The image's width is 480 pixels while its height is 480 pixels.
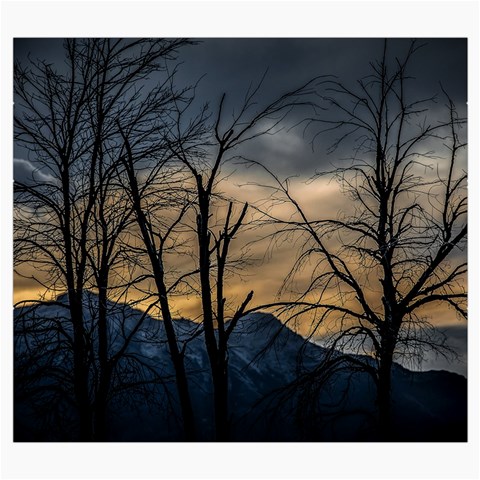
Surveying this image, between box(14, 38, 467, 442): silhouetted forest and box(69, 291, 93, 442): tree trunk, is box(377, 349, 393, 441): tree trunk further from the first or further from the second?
box(69, 291, 93, 442): tree trunk

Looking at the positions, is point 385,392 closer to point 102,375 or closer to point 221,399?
point 221,399

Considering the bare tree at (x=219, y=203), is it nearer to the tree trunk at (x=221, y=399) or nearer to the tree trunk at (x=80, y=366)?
the tree trunk at (x=221, y=399)

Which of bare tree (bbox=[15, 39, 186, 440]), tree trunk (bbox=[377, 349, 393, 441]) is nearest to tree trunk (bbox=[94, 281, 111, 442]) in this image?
bare tree (bbox=[15, 39, 186, 440])

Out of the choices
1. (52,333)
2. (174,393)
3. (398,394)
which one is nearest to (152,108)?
(52,333)

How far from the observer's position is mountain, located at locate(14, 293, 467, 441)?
13.5 ft

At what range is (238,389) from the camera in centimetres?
447

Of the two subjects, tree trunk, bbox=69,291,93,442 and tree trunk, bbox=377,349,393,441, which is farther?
tree trunk, bbox=69,291,93,442

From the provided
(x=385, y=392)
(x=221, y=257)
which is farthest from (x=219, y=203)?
(x=385, y=392)

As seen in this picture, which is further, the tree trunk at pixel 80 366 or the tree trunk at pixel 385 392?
the tree trunk at pixel 80 366

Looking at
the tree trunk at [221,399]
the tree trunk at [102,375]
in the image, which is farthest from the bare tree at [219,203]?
the tree trunk at [102,375]

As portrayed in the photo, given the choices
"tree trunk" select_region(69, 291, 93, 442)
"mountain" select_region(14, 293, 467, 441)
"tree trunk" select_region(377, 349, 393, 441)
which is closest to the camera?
"mountain" select_region(14, 293, 467, 441)

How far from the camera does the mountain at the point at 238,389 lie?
411cm

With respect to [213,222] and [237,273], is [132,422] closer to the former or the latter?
[237,273]
